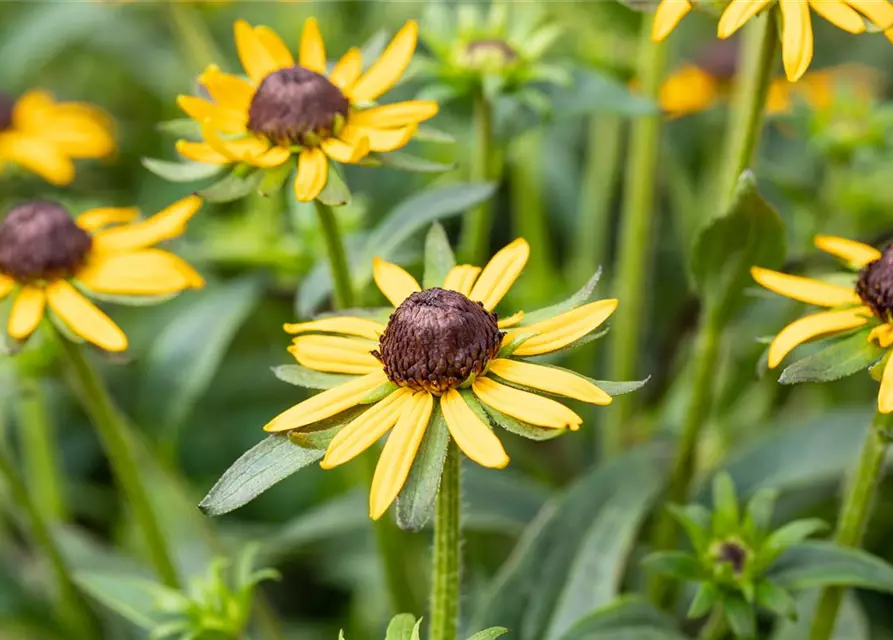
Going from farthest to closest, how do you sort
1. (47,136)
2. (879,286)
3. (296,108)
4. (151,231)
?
(47,136), (151,231), (296,108), (879,286)

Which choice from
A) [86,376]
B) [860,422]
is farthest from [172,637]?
[860,422]

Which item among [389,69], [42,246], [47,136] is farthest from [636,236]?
[47,136]

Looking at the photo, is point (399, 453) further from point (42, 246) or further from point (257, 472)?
point (42, 246)

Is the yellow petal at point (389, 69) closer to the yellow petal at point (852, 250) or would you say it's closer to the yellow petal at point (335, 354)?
the yellow petal at point (335, 354)

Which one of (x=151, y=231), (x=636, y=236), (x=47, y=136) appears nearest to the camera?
(x=151, y=231)

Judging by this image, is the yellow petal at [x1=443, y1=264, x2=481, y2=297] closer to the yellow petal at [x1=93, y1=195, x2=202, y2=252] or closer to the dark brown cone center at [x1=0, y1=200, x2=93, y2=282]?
the yellow petal at [x1=93, y1=195, x2=202, y2=252]

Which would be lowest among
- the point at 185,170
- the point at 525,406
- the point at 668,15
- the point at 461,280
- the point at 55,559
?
the point at 55,559
